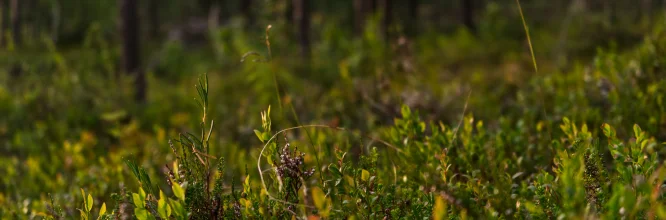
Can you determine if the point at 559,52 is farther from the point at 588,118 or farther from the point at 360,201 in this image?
the point at 360,201

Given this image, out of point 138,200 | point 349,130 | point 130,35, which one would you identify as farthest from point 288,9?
point 138,200

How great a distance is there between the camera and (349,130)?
93.5 inches

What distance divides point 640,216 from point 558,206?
23cm

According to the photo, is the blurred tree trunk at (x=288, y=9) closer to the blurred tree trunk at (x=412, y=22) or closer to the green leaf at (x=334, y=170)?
the blurred tree trunk at (x=412, y=22)

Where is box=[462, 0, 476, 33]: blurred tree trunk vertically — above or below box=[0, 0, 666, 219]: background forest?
below

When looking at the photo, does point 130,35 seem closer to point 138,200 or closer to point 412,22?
point 138,200

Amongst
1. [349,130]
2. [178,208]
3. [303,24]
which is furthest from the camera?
[303,24]

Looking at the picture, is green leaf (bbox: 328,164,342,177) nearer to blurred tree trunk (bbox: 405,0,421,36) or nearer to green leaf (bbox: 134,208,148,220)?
green leaf (bbox: 134,208,148,220)

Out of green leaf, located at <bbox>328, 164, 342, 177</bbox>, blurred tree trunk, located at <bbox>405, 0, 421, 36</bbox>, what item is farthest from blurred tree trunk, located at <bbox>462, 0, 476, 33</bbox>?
green leaf, located at <bbox>328, 164, 342, 177</bbox>

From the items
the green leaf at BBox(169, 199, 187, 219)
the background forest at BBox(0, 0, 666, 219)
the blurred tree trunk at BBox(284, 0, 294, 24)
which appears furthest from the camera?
the blurred tree trunk at BBox(284, 0, 294, 24)

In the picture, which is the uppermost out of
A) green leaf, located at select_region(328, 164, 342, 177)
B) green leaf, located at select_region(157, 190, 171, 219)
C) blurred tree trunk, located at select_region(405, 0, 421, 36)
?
green leaf, located at select_region(157, 190, 171, 219)

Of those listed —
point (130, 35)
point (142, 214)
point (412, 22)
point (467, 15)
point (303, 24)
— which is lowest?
point (412, 22)

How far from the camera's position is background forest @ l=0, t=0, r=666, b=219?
1.89 metres

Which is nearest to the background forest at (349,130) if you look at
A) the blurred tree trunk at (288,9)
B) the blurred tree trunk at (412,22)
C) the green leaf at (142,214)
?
the green leaf at (142,214)
